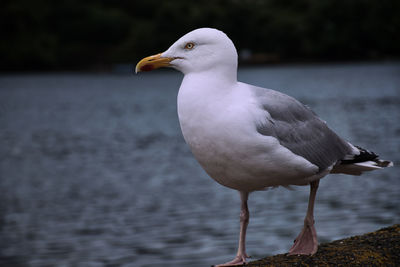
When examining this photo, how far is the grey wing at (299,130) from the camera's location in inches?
186

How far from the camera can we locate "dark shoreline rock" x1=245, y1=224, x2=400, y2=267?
462 centimetres

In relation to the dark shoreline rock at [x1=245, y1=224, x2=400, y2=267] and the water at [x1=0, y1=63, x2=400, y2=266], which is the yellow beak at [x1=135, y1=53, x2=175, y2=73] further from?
the water at [x1=0, y1=63, x2=400, y2=266]

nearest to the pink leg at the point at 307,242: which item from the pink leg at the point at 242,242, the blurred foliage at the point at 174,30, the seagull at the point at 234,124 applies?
the seagull at the point at 234,124

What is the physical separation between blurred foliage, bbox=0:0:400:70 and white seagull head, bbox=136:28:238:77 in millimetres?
109389

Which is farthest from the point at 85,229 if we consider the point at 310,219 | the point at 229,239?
the point at 310,219

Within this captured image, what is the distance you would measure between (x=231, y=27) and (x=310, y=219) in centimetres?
13334

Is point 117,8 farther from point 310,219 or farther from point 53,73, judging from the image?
point 310,219

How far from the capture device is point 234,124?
4395 millimetres

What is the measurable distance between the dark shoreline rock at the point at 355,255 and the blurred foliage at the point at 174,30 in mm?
108986

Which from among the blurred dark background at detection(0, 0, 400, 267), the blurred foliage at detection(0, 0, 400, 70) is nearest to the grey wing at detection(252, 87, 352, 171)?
the blurred dark background at detection(0, 0, 400, 267)

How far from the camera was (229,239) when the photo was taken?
1282 cm

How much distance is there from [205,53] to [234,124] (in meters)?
0.62

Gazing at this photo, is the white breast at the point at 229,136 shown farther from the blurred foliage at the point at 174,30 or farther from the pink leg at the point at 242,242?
the blurred foliage at the point at 174,30

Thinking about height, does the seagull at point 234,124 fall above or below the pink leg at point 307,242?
above
